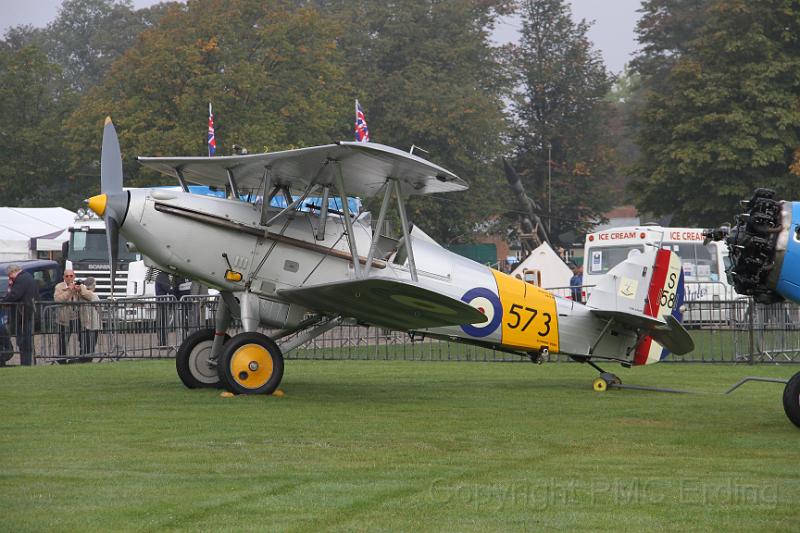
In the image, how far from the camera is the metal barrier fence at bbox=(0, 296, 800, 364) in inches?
816

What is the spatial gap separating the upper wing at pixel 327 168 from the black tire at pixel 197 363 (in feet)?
6.50

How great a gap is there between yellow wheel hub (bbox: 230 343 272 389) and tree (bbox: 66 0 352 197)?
3436 centimetres

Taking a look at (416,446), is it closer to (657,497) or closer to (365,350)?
(657,497)

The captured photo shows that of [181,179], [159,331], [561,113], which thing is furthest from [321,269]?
[561,113]

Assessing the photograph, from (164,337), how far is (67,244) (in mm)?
15760

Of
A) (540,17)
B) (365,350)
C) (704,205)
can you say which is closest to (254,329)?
(365,350)

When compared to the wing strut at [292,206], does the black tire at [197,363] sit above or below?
below

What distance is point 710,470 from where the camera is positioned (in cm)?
873

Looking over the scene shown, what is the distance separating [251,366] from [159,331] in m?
8.48

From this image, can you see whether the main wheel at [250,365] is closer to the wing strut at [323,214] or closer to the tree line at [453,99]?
the wing strut at [323,214]

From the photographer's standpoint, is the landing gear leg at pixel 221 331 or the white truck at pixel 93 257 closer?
the landing gear leg at pixel 221 331

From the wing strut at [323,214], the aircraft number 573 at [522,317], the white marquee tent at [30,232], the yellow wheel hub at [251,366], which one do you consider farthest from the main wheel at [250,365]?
the white marquee tent at [30,232]

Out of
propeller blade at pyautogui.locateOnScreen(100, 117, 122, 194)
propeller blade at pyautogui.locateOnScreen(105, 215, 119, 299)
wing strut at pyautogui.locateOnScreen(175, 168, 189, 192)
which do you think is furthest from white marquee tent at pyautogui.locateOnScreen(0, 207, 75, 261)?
propeller blade at pyautogui.locateOnScreen(105, 215, 119, 299)

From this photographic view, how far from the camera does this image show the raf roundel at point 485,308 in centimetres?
1434
